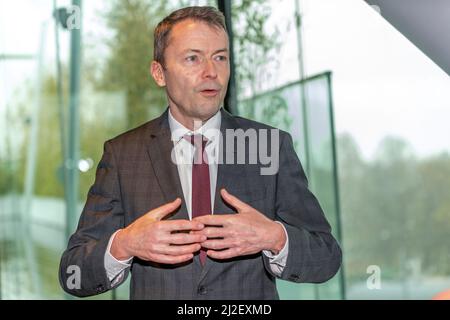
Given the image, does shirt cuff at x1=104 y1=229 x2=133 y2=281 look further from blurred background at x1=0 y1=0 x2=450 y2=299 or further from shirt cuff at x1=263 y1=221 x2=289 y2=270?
blurred background at x1=0 y1=0 x2=450 y2=299

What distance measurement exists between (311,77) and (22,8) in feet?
3.71

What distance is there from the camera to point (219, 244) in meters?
1.64

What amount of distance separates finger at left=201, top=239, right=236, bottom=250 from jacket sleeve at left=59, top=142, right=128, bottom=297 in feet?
0.67

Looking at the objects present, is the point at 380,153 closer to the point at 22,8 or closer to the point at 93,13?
the point at 93,13

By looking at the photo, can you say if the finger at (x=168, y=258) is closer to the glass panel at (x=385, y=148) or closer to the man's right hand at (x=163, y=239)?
the man's right hand at (x=163, y=239)

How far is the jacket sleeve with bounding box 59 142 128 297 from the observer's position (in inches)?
67.9

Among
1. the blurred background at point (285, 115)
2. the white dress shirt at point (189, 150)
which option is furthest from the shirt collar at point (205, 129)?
the blurred background at point (285, 115)

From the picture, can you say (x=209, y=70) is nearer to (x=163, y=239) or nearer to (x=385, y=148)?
(x=163, y=239)

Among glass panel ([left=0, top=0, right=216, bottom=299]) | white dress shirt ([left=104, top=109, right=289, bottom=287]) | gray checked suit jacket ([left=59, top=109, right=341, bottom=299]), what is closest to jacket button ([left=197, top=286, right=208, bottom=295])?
gray checked suit jacket ([left=59, top=109, right=341, bottom=299])

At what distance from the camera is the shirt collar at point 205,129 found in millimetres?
1861

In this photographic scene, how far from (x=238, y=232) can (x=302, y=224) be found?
0.66ft

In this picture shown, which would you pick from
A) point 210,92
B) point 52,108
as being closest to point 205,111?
point 210,92

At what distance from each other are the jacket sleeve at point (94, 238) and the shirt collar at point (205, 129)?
0.47 feet
